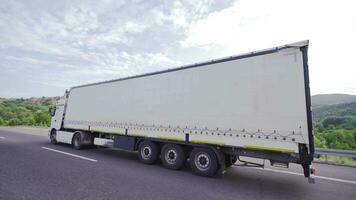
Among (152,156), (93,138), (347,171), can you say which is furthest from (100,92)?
(347,171)

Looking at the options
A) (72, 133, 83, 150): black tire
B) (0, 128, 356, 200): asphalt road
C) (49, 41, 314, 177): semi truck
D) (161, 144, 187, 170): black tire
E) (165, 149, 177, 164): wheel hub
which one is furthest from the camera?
(72, 133, 83, 150): black tire

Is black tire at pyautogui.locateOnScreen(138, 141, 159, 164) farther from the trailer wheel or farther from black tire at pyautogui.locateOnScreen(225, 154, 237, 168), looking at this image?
the trailer wheel

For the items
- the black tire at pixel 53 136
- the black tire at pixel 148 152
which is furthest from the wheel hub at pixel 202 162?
the black tire at pixel 53 136

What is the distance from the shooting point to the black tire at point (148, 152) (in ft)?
23.2

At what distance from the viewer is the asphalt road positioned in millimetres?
4242

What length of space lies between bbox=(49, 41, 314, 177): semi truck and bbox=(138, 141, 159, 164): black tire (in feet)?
0.12

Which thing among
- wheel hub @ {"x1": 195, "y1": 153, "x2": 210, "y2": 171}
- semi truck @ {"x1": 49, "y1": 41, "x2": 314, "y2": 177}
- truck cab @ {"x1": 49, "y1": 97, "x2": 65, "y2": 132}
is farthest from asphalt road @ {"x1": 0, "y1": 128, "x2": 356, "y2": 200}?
truck cab @ {"x1": 49, "y1": 97, "x2": 65, "y2": 132}

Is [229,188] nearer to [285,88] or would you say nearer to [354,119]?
[285,88]

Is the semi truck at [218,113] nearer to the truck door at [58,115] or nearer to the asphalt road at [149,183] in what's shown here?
the asphalt road at [149,183]

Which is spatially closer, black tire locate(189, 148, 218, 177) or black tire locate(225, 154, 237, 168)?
Result: black tire locate(189, 148, 218, 177)

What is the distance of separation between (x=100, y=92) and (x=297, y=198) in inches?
353

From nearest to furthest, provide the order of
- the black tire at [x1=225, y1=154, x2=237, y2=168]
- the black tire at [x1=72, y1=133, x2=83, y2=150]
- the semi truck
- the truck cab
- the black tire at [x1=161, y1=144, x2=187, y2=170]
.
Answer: the semi truck
the black tire at [x1=225, y1=154, x2=237, y2=168]
the black tire at [x1=161, y1=144, x2=187, y2=170]
the black tire at [x1=72, y1=133, x2=83, y2=150]
the truck cab

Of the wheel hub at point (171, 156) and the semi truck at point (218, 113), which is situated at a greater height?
the semi truck at point (218, 113)

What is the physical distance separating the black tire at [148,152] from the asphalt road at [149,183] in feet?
0.88
